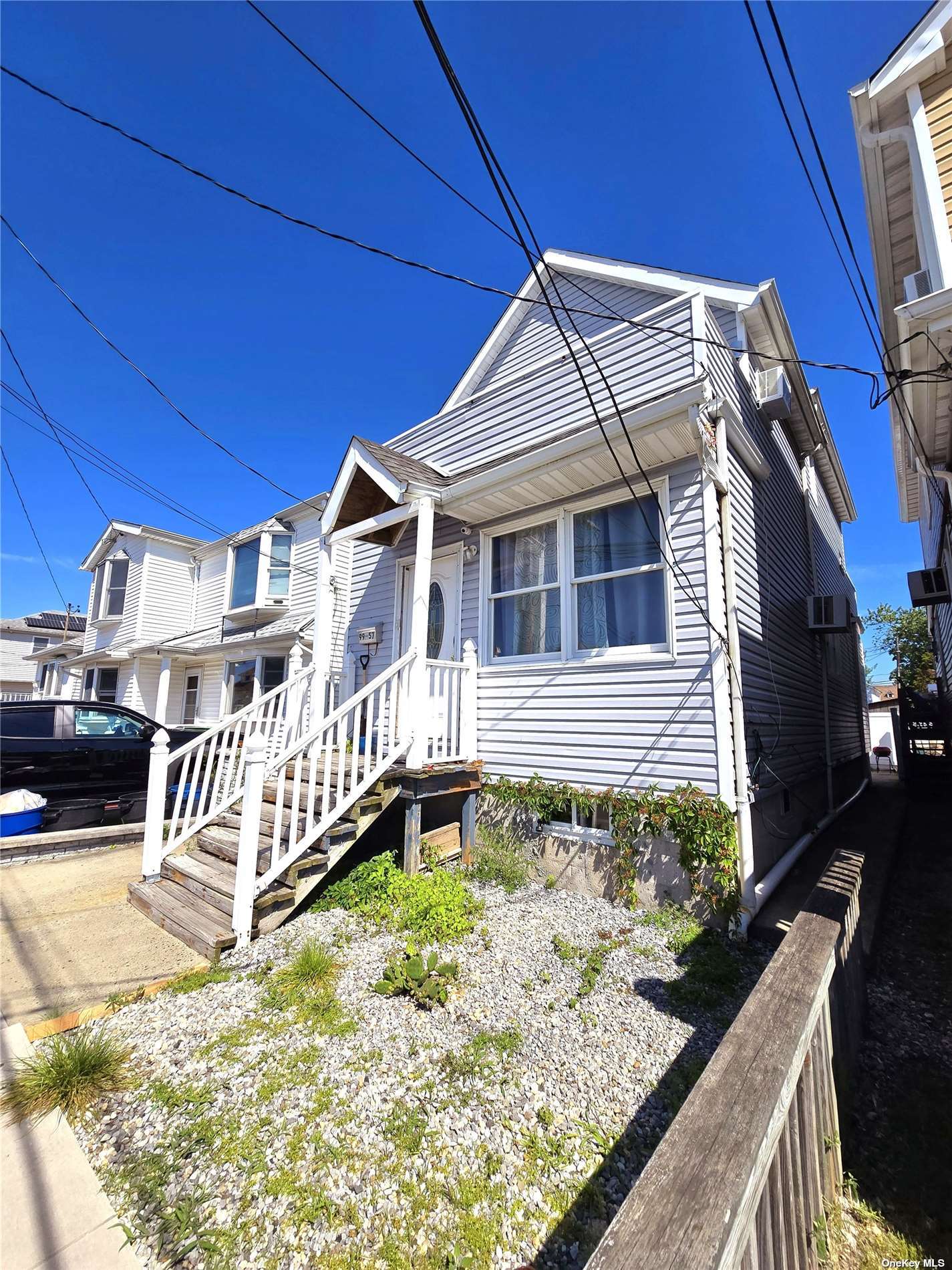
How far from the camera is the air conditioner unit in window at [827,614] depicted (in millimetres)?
7852

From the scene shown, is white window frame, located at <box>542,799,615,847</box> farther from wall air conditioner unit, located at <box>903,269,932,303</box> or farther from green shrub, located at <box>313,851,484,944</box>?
wall air conditioner unit, located at <box>903,269,932,303</box>

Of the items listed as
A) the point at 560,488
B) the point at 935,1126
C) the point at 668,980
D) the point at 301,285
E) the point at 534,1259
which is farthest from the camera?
the point at 301,285

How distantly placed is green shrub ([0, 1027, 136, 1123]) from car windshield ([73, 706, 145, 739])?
5.66 m

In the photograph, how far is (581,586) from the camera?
550 cm

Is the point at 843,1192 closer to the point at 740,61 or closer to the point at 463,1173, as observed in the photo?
the point at 463,1173

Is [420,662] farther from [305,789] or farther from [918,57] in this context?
[918,57]

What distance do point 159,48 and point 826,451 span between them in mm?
11387

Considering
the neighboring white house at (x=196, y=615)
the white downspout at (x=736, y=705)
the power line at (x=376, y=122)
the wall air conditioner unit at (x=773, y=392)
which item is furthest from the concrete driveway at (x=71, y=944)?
the wall air conditioner unit at (x=773, y=392)

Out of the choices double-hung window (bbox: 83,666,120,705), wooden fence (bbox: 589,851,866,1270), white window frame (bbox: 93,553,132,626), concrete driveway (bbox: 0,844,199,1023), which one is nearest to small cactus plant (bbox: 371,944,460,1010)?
concrete driveway (bbox: 0,844,199,1023)

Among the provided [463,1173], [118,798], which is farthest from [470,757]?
[118,798]

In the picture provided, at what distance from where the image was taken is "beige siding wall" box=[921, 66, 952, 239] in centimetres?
403

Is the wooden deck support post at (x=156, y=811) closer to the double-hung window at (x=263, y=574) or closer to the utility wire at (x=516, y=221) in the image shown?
the utility wire at (x=516, y=221)

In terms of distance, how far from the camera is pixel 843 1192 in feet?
6.61

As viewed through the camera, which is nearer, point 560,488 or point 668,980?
point 668,980
